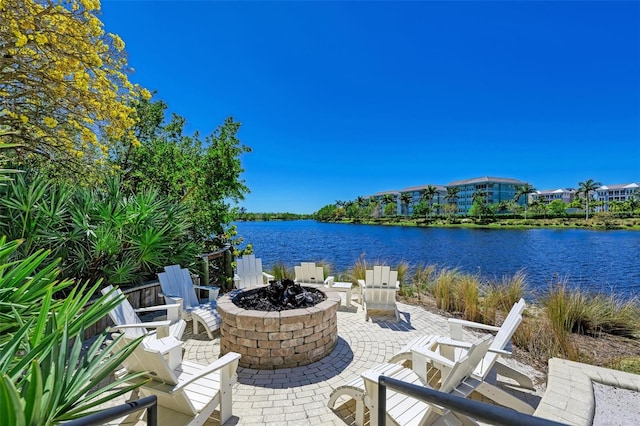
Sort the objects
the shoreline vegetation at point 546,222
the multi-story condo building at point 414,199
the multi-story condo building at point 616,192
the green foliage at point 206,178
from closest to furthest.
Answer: the green foliage at point 206,178 < the shoreline vegetation at point 546,222 < the multi-story condo building at point 616,192 < the multi-story condo building at point 414,199

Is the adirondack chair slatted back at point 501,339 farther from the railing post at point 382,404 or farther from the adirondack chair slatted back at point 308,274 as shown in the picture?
the adirondack chair slatted back at point 308,274

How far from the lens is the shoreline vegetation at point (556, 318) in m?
3.90

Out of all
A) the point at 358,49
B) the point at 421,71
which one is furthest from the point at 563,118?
the point at 358,49

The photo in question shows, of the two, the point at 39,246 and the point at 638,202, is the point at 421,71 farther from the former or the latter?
the point at 638,202

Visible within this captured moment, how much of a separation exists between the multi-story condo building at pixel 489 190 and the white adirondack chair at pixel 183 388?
80807 millimetres

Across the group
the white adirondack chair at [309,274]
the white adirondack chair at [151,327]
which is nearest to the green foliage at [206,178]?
the white adirondack chair at [309,274]

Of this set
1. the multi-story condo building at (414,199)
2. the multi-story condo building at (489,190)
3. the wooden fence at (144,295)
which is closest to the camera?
Result: the wooden fence at (144,295)

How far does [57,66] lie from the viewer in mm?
4223

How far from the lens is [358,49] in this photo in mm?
12867

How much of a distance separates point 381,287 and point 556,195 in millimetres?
95116

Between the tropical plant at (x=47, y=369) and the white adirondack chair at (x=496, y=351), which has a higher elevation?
the tropical plant at (x=47, y=369)

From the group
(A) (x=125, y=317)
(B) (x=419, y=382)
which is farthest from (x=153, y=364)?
(B) (x=419, y=382)

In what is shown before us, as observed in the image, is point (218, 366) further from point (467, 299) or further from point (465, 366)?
point (467, 299)

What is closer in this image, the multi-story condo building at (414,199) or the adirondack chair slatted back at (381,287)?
the adirondack chair slatted back at (381,287)
